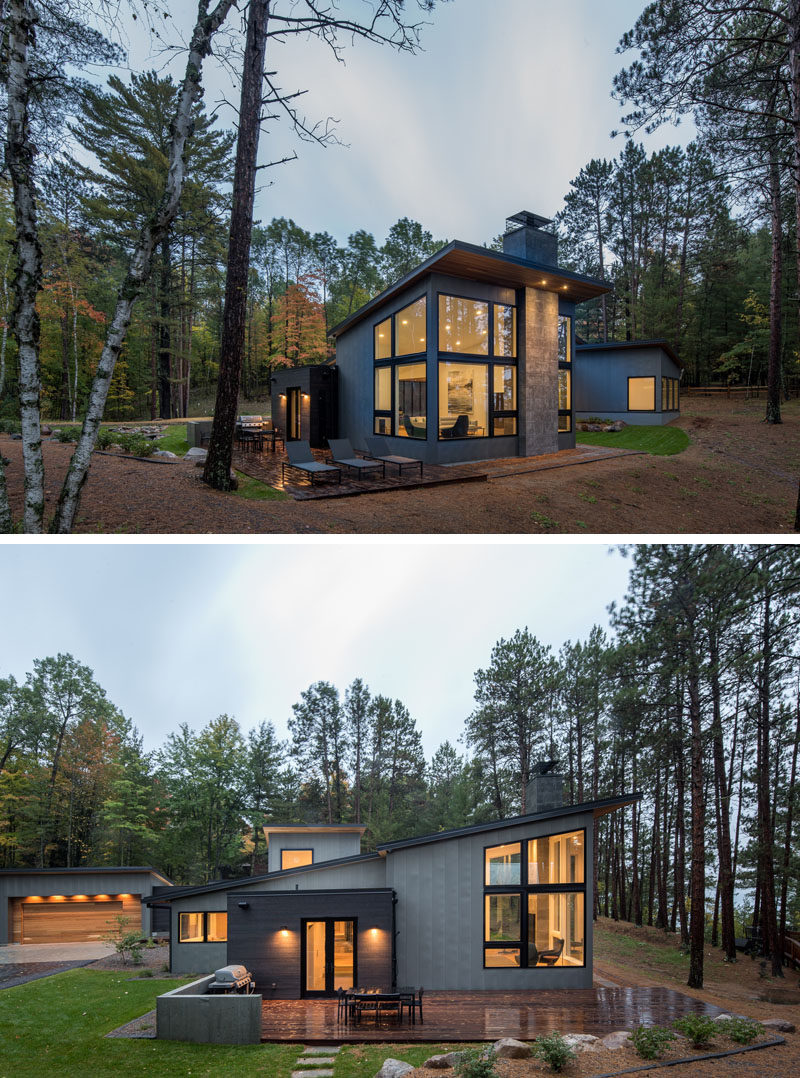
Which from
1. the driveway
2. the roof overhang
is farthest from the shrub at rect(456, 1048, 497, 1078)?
the roof overhang

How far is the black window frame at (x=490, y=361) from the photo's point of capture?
11.7m

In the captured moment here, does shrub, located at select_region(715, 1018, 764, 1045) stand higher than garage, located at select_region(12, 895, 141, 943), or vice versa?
shrub, located at select_region(715, 1018, 764, 1045)

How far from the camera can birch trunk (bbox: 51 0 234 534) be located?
567cm

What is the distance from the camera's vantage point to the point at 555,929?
8.20 metres

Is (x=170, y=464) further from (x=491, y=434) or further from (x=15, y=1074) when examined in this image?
(x=15, y=1074)

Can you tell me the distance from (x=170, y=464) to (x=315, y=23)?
6549 mm

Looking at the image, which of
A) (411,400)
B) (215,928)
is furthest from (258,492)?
(215,928)

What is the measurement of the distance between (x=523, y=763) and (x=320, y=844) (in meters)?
8.11

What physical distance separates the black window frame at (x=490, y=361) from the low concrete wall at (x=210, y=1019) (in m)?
9.01

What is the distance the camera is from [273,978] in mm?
8086

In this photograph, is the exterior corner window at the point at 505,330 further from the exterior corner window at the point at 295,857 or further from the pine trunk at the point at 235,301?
the exterior corner window at the point at 295,857

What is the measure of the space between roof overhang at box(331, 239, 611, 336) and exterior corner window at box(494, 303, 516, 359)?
49 cm

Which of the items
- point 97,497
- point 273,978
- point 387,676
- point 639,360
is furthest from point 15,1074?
point 387,676

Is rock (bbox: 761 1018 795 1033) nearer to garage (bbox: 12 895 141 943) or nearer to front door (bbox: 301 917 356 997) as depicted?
front door (bbox: 301 917 356 997)
